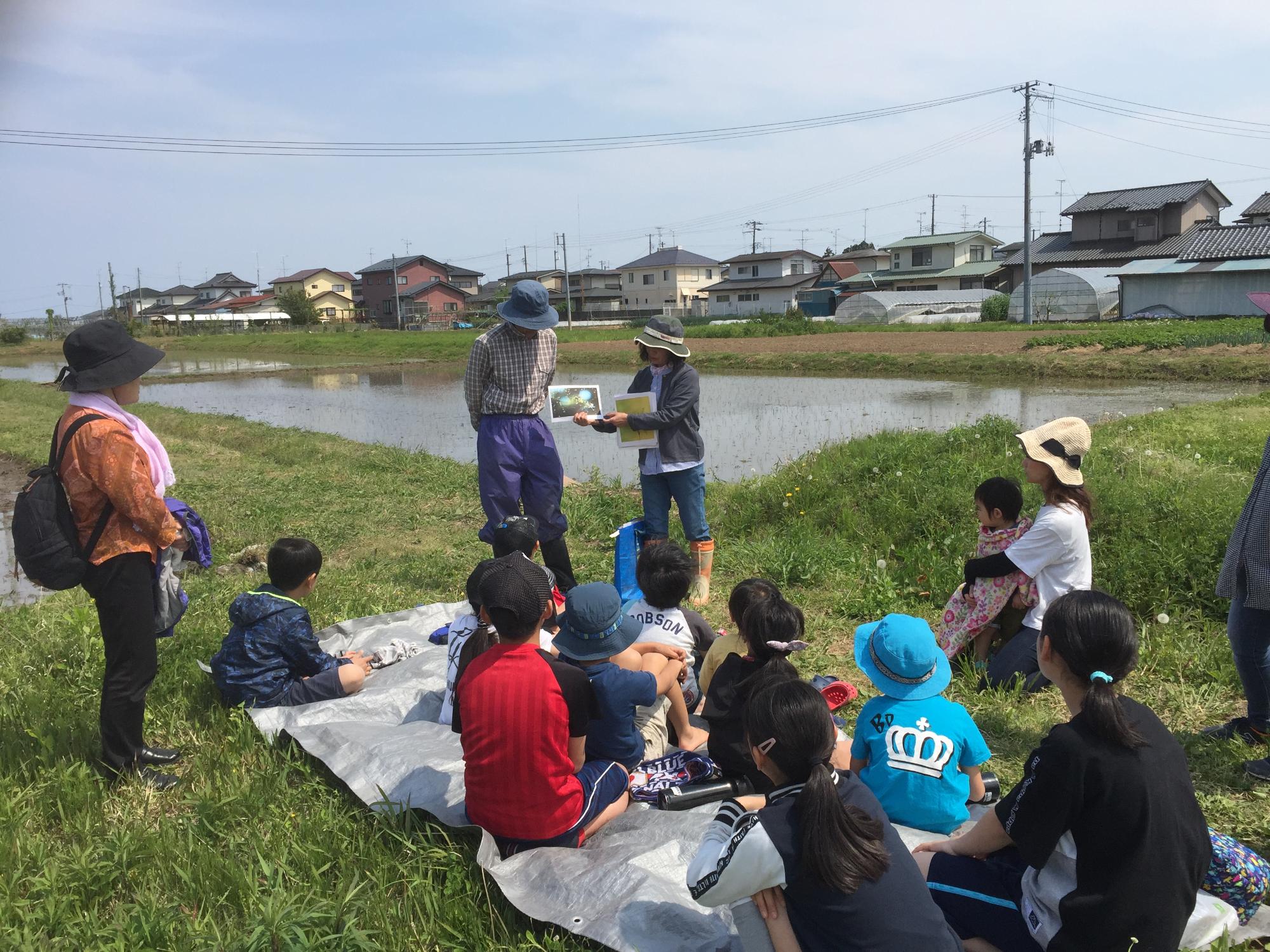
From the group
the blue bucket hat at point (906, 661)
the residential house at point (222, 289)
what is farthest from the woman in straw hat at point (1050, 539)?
the residential house at point (222, 289)

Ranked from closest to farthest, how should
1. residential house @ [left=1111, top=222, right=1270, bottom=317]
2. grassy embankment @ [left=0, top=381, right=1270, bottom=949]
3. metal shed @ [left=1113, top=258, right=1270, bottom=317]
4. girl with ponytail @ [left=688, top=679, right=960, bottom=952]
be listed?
girl with ponytail @ [left=688, top=679, right=960, bottom=952] < grassy embankment @ [left=0, top=381, right=1270, bottom=949] < metal shed @ [left=1113, top=258, right=1270, bottom=317] < residential house @ [left=1111, top=222, right=1270, bottom=317]

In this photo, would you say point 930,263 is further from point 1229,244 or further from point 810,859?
point 810,859

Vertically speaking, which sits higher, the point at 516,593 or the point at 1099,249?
the point at 1099,249

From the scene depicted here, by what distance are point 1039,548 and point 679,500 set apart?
230 cm

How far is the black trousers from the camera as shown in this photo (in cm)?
324

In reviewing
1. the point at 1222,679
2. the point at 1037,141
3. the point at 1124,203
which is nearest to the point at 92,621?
the point at 1222,679

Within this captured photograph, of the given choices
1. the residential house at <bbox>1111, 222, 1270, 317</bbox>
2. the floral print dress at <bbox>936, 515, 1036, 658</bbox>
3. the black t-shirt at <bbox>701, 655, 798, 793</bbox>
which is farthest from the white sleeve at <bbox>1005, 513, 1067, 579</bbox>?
the residential house at <bbox>1111, 222, 1270, 317</bbox>

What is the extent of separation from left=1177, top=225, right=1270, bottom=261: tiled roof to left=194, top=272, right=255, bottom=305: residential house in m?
82.2

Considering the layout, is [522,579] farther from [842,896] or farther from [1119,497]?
[1119,497]

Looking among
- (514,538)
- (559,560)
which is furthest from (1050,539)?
(559,560)

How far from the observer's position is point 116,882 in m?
2.78

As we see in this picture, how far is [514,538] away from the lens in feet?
13.9

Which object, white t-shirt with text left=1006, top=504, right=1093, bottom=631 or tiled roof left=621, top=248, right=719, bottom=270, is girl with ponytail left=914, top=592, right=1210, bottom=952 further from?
tiled roof left=621, top=248, right=719, bottom=270

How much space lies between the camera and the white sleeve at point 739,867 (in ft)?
6.61
